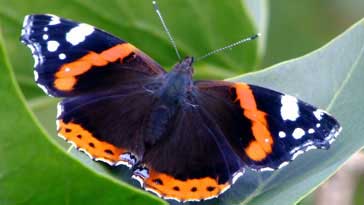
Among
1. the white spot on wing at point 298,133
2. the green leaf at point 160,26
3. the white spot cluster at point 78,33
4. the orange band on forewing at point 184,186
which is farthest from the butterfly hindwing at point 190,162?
the green leaf at point 160,26

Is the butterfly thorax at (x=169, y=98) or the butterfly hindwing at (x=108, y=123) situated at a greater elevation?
the butterfly thorax at (x=169, y=98)

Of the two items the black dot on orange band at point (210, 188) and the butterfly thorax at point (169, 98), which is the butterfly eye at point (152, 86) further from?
the black dot on orange band at point (210, 188)

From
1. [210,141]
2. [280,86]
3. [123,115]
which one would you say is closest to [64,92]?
[123,115]

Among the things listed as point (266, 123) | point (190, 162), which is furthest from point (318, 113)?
point (190, 162)

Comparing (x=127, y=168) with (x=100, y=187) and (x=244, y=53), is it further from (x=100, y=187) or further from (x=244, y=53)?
(x=244, y=53)

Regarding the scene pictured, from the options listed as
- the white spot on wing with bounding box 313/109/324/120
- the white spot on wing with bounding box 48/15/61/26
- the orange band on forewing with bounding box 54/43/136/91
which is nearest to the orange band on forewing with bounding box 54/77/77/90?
the orange band on forewing with bounding box 54/43/136/91

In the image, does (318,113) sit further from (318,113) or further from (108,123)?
(108,123)
